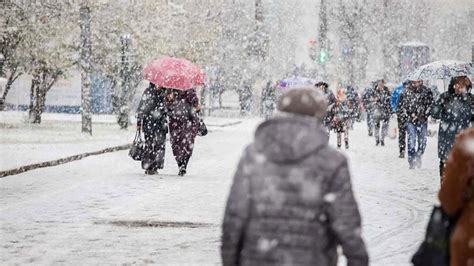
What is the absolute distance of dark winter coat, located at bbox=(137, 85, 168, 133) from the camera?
17062 mm

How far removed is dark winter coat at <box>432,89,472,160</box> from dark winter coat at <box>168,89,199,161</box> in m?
4.58

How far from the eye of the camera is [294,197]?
438 cm

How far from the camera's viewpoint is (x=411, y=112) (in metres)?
19.4

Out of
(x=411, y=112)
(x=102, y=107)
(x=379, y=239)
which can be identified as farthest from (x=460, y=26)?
(x=379, y=239)

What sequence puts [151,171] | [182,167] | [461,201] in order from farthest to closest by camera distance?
[151,171], [182,167], [461,201]

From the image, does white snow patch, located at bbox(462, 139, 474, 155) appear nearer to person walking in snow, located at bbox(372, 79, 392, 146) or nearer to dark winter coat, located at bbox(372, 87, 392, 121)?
person walking in snow, located at bbox(372, 79, 392, 146)

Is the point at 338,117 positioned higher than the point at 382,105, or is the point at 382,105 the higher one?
the point at 382,105

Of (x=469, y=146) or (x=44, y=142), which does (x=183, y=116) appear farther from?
(x=469, y=146)

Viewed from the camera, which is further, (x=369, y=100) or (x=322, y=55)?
(x=322, y=55)

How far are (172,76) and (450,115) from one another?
4957 millimetres

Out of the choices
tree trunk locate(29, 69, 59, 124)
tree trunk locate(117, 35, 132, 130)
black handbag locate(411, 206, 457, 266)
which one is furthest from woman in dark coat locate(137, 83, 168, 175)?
tree trunk locate(29, 69, 59, 124)

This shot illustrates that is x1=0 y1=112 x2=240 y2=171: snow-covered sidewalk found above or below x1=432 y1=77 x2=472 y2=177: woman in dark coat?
below

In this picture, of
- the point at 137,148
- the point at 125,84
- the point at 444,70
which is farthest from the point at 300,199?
the point at 125,84

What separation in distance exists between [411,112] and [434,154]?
→ 24.2ft
